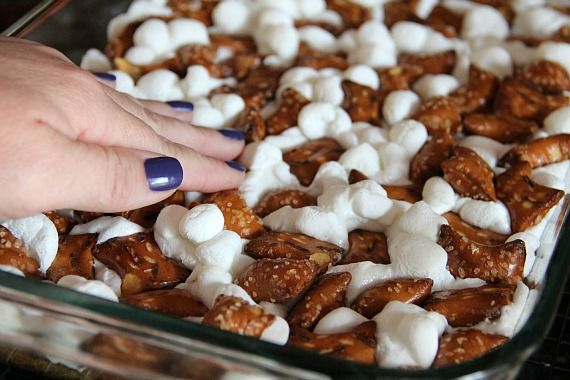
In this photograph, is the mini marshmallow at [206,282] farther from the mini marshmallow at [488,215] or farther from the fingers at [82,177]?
the mini marshmallow at [488,215]

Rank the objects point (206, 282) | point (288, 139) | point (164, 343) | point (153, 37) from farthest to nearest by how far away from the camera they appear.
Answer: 1. point (153, 37)
2. point (288, 139)
3. point (206, 282)
4. point (164, 343)

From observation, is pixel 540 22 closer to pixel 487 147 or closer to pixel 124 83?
pixel 487 147

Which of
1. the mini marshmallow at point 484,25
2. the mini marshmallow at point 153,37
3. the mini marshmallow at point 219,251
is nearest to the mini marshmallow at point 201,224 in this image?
the mini marshmallow at point 219,251

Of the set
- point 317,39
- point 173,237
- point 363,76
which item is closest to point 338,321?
point 173,237

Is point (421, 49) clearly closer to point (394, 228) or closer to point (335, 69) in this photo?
point (335, 69)

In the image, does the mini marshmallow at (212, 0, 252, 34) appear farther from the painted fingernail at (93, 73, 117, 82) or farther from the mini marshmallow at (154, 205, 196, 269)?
the mini marshmallow at (154, 205, 196, 269)

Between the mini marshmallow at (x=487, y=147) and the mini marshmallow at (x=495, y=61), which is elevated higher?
the mini marshmallow at (x=495, y=61)
